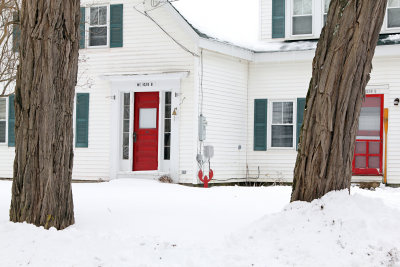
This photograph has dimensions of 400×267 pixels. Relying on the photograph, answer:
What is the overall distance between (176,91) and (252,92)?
99.7 inches

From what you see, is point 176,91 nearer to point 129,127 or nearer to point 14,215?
point 129,127

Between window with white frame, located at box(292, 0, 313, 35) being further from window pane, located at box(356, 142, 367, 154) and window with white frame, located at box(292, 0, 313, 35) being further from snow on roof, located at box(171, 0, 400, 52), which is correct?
window pane, located at box(356, 142, 367, 154)

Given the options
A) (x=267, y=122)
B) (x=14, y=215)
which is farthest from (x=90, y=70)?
(x=14, y=215)

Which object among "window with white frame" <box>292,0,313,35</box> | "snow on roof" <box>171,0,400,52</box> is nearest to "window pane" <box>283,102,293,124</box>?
"snow on roof" <box>171,0,400,52</box>

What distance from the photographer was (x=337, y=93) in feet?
22.9

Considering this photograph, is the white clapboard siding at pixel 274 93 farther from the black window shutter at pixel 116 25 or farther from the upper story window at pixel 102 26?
the upper story window at pixel 102 26

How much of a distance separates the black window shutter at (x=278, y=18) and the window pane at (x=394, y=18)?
3.02 metres

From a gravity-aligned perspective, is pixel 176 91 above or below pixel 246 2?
below

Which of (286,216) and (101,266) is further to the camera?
(286,216)

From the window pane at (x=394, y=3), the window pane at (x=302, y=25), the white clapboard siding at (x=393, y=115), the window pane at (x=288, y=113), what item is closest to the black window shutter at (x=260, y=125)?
the window pane at (x=288, y=113)

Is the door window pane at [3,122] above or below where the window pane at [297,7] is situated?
below

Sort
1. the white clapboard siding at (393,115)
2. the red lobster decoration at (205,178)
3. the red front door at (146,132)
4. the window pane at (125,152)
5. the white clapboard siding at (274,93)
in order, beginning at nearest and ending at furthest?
the red lobster decoration at (205,178) → the white clapboard siding at (393,115) → the red front door at (146,132) → the window pane at (125,152) → the white clapboard siding at (274,93)

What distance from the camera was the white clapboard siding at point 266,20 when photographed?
16516 mm

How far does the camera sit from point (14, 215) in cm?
711
